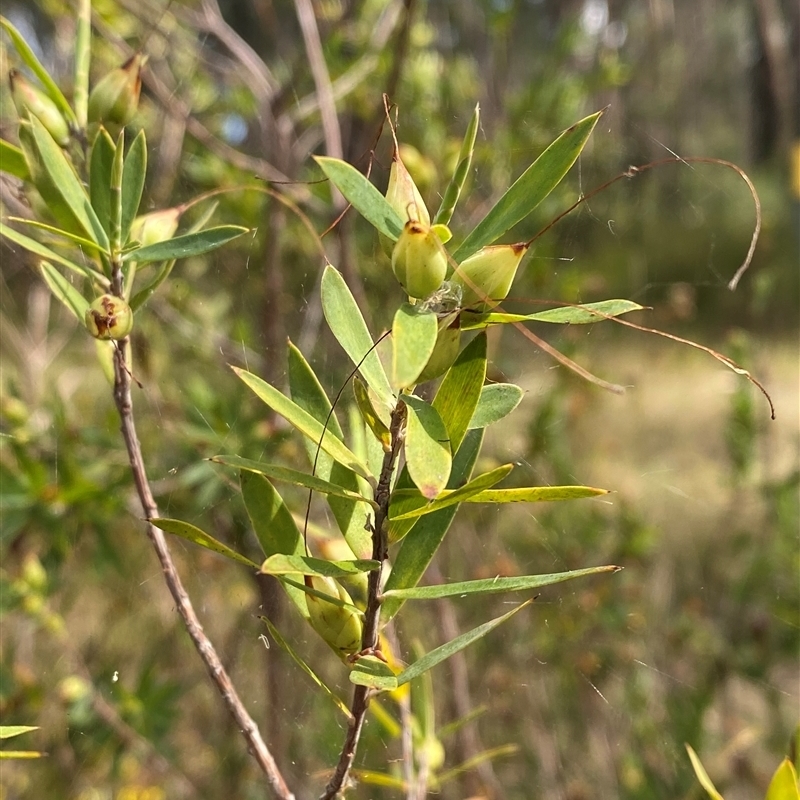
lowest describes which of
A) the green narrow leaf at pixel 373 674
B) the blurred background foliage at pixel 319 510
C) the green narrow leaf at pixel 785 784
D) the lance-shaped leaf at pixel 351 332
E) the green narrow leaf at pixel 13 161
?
the blurred background foliage at pixel 319 510

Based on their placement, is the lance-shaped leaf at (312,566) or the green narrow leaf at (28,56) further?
the green narrow leaf at (28,56)

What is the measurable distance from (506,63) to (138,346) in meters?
0.86

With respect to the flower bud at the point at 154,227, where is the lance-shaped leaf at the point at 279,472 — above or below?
below

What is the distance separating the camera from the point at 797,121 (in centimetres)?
361

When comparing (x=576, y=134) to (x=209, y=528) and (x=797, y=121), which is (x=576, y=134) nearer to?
(x=209, y=528)

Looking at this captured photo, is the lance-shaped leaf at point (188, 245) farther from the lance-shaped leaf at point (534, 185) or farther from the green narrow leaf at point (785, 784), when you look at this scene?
the green narrow leaf at point (785, 784)

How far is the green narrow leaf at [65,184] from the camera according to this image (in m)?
0.26

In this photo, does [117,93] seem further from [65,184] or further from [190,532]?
[190,532]

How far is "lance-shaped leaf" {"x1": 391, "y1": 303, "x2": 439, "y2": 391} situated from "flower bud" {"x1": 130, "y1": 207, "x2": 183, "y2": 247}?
0.48 ft

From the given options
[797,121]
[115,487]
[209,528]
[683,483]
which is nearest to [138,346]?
[115,487]

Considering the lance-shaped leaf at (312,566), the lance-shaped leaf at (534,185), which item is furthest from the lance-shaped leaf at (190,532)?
the lance-shaped leaf at (534,185)

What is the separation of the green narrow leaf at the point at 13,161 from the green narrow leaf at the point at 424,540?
20 cm

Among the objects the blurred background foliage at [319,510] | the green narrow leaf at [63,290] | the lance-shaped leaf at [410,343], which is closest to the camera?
the lance-shaped leaf at [410,343]

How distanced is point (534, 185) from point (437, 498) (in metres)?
0.10
